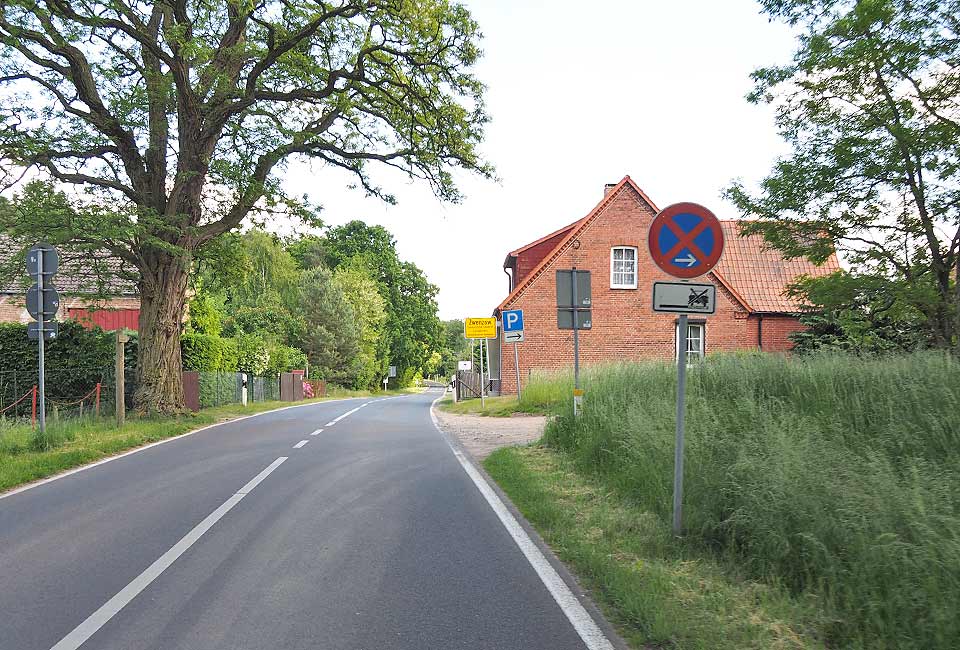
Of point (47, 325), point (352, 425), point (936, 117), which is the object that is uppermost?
point (936, 117)

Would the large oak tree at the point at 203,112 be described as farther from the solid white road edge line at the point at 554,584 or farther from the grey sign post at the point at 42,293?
the solid white road edge line at the point at 554,584

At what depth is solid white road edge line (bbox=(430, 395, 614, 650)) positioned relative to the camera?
415cm

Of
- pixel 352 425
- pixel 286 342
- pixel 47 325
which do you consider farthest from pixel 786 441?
pixel 286 342

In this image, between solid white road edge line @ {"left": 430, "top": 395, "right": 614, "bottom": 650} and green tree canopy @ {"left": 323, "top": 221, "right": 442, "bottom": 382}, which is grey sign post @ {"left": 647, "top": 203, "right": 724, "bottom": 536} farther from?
green tree canopy @ {"left": 323, "top": 221, "right": 442, "bottom": 382}

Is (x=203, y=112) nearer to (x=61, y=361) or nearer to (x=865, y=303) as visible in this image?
(x=61, y=361)

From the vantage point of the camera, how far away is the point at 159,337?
1930 cm

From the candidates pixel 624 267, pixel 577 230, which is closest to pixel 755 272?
pixel 624 267

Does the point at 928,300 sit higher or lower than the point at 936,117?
lower

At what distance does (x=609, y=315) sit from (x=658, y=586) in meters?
26.2

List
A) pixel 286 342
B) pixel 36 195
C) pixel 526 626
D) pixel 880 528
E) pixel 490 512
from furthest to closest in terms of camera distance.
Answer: pixel 286 342 → pixel 36 195 → pixel 490 512 → pixel 880 528 → pixel 526 626

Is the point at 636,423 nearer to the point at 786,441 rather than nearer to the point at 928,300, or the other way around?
the point at 786,441

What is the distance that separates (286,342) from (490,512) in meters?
54.6

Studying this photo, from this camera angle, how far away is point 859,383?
27.3 ft

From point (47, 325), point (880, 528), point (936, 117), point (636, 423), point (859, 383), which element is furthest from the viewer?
point (47, 325)
